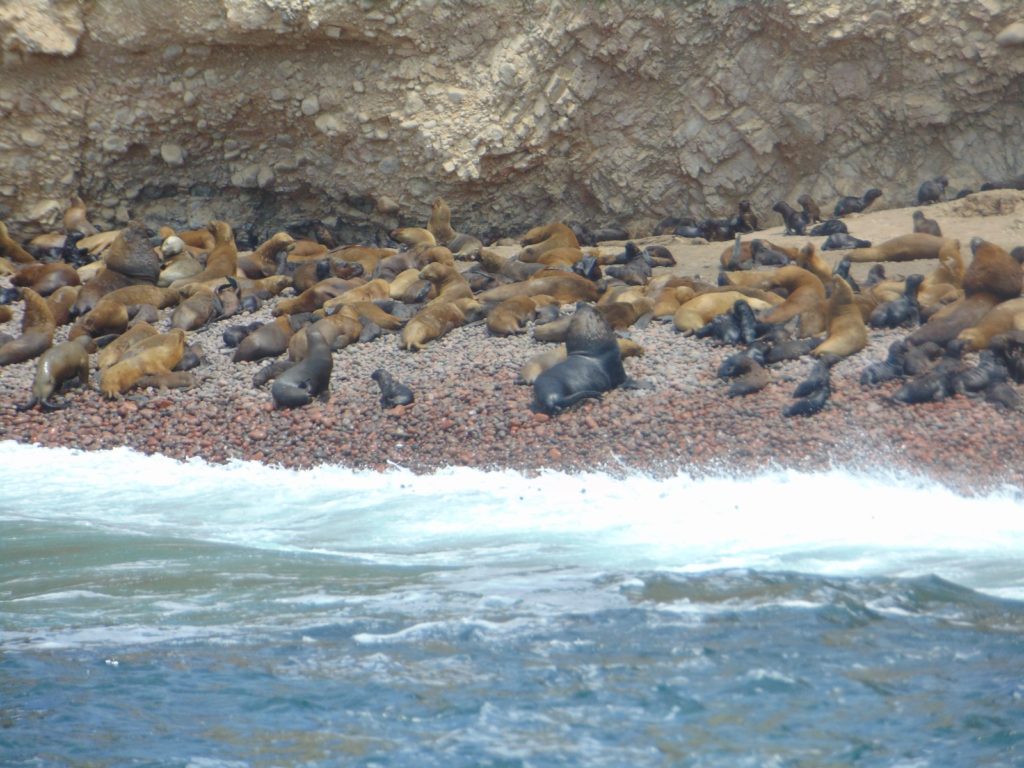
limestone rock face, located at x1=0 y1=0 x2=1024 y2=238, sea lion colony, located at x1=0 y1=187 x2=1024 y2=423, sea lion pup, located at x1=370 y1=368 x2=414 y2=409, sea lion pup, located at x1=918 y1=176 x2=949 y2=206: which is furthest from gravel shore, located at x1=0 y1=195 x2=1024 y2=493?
sea lion pup, located at x1=918 y1=176 x2=949 y2=206

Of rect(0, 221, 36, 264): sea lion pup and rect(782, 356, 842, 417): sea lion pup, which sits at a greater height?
rect(0, 221, 36, 264): sea lion pup

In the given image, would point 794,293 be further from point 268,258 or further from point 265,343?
point 268,258

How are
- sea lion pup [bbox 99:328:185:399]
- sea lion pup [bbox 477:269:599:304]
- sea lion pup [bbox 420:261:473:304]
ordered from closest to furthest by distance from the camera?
sea lion pup [bbox 99:328:185:399] < sea lion pup [bbox 477:269:599:304] < sea lion pup [bbox 420:261:473:304]

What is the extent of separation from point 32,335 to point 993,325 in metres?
8.87

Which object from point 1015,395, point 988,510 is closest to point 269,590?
point 988,510

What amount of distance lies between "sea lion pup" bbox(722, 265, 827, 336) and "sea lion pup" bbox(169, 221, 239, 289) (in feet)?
19.2

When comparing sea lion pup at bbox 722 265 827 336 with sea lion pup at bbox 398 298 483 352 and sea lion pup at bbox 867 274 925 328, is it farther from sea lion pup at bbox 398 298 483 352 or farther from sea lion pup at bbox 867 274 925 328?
sea lion pup at bbox 398 298 483 352

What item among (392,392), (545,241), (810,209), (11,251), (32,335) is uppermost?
(810,209)

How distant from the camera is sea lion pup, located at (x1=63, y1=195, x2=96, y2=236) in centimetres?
1714

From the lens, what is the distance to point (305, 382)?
10297 millimetres

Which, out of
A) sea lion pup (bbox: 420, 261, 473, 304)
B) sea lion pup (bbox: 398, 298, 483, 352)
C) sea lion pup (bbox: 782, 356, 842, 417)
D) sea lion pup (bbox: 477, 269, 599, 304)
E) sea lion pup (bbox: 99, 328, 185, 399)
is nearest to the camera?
sea lion pup (bbox: 782, 356, 842, 417)

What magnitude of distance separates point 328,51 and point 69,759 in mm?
13117

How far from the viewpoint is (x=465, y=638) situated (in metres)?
5.33

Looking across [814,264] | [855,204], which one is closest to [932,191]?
[855,204]
